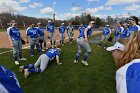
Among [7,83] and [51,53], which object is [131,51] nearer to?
[7,83]

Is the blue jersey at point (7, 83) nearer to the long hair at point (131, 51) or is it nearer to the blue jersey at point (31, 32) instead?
the long hair at point (131, 51)

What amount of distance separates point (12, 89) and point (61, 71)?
29.1 ft

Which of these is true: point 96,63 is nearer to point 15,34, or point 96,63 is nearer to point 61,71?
point 61,71

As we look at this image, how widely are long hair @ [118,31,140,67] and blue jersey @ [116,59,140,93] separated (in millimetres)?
83

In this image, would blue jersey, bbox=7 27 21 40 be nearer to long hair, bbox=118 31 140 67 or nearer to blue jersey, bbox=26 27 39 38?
blue jersey, bbox=26 27 39 38

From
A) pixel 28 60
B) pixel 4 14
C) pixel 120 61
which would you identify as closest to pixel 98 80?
pixel 28 60

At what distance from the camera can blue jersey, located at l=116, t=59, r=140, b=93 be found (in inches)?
65.0

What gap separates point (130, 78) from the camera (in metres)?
1.69

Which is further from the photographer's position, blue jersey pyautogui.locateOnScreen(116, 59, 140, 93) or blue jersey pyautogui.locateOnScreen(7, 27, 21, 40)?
blue jersey pyautogui.locateOnScreen(7, 27, 21, 40)

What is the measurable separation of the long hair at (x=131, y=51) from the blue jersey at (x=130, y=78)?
0.08 meters

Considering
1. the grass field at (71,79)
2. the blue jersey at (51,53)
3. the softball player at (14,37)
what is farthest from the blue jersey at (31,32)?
the blue jersey at (51,53)

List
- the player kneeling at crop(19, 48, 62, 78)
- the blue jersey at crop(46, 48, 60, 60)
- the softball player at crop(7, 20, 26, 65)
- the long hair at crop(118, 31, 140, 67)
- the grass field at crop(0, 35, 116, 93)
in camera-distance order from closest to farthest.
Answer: the long hair at crop(118, 31, 140, 67) → the grass field at crop(0, 35, 116, 93) → the player kneeling at crop(19, 48, 62, 78) → the blue jersey at crop(46, 48, 60, 60) → the softball player at crop(7, 20, 26, 65)

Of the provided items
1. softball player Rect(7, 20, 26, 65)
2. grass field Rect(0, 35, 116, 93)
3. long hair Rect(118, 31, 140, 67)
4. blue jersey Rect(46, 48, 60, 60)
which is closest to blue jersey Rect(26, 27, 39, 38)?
softball player Rect(7, 20, 26, 65)

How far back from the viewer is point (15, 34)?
11617mm
